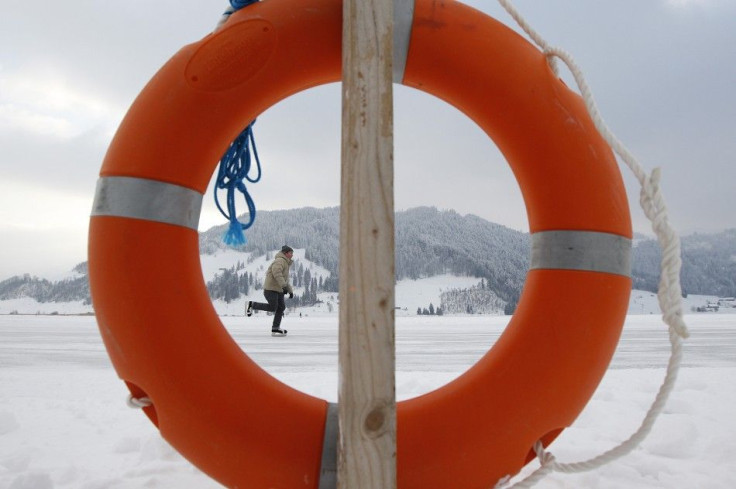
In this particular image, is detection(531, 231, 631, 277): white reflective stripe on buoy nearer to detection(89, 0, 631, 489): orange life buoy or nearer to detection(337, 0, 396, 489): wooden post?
detection(89, 0, 631, 489): orange life buoy

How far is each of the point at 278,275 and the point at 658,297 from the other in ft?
16.5

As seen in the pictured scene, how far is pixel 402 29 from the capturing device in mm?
1059

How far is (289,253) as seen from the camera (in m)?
5.71

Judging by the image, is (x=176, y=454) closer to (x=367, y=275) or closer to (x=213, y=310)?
(x=213, y=310)

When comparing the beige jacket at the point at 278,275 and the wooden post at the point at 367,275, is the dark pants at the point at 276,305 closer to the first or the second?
the beige jacket at the point at 278,275

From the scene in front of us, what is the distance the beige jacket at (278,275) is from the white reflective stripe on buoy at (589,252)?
188 inches

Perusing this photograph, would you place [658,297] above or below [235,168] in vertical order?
below

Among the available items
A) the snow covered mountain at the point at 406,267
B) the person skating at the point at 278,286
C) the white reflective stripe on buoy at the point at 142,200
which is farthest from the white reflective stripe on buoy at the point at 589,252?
the snow covered mountain at the point at 406,267

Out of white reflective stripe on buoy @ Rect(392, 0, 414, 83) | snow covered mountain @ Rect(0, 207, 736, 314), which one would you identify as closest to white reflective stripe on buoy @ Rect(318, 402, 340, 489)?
white reflective stripe on buoy @ Rect(392, 0, 414, 83)

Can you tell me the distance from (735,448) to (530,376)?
935mm

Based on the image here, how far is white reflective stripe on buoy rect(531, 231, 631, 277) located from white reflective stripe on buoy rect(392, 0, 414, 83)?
528mm

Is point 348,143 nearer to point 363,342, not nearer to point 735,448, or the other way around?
point 363,342

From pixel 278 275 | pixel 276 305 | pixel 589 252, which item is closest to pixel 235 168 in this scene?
pixel 589 252

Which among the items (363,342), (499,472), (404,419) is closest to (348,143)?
(363,342)
